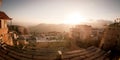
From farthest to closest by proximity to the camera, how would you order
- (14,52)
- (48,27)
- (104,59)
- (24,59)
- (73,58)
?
(48,27) → (104,59) → (14,52) → (73,58) → (24,59)

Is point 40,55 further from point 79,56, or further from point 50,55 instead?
point 79,56

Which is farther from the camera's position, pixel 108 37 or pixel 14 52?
pixel 108 37

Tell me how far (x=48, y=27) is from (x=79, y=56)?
4750 centimetres

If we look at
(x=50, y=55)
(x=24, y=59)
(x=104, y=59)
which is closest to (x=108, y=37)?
(x=104, y=59)

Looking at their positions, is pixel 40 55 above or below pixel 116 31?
below

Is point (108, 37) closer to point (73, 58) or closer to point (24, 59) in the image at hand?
point (73, 58)

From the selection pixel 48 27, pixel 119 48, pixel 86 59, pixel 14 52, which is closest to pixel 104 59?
pixel 86 59

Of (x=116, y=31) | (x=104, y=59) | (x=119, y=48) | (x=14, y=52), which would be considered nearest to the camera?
(x=14, y=52)

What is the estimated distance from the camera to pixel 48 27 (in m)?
50.9

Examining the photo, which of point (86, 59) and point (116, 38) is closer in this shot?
point (86, 59)

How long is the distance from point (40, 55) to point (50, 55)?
29 centimetres

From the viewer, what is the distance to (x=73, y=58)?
11.7ft

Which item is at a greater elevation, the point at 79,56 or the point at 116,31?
the point at 116,31

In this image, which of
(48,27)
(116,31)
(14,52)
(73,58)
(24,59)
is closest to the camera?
(24,59)
